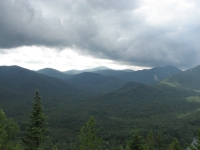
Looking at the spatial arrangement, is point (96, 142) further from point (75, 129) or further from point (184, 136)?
point (75, 129)

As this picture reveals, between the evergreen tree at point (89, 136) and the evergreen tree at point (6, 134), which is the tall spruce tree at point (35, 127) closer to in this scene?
the evergreen tree at point (6, 134)

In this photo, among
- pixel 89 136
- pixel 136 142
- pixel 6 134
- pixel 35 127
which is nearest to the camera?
pixel 136 142

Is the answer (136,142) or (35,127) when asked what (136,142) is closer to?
(136,142)

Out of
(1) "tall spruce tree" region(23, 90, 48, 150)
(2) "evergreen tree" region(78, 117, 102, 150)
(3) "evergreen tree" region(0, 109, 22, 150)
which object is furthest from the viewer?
(2) "evergreen tree" region(78, 117, 102, 150)

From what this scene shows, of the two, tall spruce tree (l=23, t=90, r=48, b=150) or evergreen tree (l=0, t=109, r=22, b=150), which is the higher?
tall spruce tree (l=23, t=90, r=48, b=150)

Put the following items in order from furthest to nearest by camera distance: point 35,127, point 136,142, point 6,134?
point 6,134 < point 35,127 < point 136,142

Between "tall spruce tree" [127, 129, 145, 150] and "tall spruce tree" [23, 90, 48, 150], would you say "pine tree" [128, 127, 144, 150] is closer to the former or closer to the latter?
"tall spruce tree" [127, 129, 145, 150]

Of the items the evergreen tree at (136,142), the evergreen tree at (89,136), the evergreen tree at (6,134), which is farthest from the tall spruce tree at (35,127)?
the evergreen tree at (136,142)

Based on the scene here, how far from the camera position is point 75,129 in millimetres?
188375

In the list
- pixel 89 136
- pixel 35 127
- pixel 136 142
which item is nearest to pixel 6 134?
pixel 35 127

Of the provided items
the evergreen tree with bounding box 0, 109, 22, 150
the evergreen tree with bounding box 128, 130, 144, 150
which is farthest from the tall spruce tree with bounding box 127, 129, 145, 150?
the evergreen tree with bounding box 0, 109, 22, 150

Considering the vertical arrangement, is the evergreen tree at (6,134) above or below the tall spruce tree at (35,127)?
below

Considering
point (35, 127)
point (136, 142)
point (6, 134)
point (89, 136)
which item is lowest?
point (6, 134)

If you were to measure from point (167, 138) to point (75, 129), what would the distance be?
8109cm
